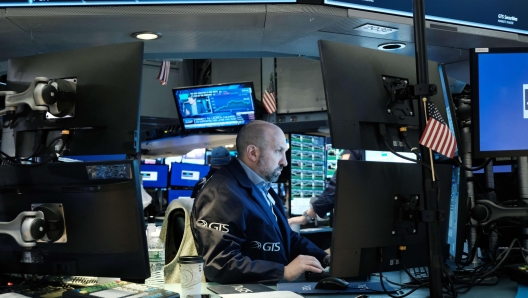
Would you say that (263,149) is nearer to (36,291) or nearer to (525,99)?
(525,99)

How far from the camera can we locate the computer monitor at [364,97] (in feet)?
4.86

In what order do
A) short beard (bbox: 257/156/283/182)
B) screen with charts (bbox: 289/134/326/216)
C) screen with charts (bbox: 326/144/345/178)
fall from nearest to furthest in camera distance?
short beard (bbox: 257/156/283/182)
screen with charts (bbox: 289/134/326/216)
screen with charts (bbox: 326/144/345/178)

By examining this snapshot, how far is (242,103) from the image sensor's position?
20.3 feet

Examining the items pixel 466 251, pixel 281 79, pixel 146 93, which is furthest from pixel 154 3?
pixel 146 93

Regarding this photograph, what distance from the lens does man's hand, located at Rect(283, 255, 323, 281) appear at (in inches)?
82.2

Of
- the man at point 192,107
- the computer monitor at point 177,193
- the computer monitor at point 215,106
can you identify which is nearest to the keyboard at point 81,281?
the computer monitor at point 215,106

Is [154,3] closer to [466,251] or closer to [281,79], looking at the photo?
[466,251]

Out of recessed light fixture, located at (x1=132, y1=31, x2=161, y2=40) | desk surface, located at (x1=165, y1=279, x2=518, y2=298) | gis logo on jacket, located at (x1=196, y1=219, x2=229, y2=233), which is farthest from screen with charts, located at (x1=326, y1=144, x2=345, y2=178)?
desk surface, located at (x1=165, y1=279, x2=518, y2=298)

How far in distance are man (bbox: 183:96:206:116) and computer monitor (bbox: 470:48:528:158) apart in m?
4.68

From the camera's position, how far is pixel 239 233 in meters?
2.37

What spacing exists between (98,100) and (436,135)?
1.00 meters

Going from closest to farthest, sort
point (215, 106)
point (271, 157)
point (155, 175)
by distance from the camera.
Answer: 1. point (271, 157)
2. point (215, 106)
3. point (155, 175)

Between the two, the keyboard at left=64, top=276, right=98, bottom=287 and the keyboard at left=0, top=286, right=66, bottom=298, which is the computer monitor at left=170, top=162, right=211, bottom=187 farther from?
the keyboard at left=0, top=286, right=66, bottom=298

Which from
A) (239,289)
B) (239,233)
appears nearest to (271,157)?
(239,233)
